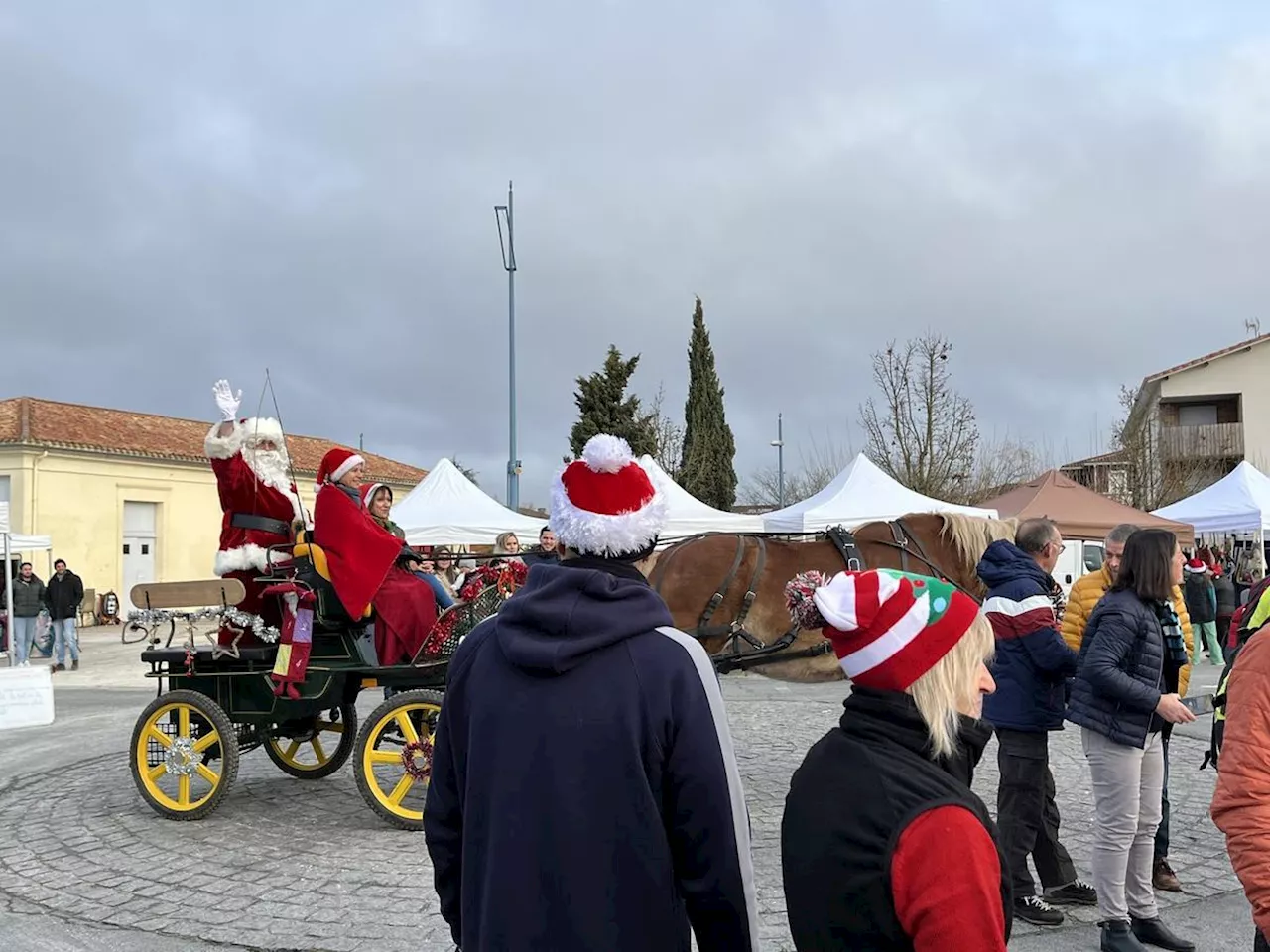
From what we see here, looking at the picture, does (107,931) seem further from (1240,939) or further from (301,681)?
(1240,939)

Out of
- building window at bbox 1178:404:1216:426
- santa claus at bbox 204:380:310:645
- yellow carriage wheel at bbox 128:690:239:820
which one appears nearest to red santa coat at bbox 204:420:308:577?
santa claus at bbox 204:380:310:645

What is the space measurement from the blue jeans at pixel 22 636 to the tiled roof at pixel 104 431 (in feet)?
28.5

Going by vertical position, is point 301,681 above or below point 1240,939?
above

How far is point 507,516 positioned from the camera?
16.1 meters

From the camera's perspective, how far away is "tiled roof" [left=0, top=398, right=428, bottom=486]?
2692 cm

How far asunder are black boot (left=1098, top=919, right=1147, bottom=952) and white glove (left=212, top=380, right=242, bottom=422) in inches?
212

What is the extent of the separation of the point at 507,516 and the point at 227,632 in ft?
32.0

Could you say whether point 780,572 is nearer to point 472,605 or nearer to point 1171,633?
point 472,605

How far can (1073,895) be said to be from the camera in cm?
459

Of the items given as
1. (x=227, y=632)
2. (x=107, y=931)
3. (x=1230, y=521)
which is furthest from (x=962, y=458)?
(x=107, y=931)

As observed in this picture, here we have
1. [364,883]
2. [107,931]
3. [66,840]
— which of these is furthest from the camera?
[66,840]

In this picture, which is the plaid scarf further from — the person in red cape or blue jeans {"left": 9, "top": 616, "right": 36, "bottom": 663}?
blue jeans {"left": 9, "top": 616, "right": 36, "bottom": 663}

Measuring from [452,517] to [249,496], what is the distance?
9.40 metres

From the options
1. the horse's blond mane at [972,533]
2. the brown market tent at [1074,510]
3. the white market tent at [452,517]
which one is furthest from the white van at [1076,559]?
the horse's blond mane at [972,533]
